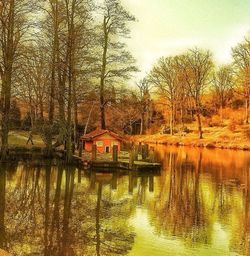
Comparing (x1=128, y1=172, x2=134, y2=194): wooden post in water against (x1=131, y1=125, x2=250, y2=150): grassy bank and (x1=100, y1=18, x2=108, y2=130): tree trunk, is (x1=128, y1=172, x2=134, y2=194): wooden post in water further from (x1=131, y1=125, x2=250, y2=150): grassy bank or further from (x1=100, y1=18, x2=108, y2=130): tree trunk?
(x1=131, y1=125, x2=250, y2=150): grassy bank

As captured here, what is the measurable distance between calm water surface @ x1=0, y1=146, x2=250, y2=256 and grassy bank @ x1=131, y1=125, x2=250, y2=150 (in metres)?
32.6

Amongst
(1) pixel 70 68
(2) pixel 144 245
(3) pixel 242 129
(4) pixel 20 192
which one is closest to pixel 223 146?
(3) pixel 242 129

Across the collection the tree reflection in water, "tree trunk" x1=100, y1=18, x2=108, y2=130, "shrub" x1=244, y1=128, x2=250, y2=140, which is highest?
"tree trunk" x1=100, y1=18, x2=108, y2=130

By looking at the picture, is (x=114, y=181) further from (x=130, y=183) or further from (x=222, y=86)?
(x=222, y=86)

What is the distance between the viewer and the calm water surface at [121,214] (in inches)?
487

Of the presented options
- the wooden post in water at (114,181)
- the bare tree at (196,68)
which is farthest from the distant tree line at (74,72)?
the wooden post in water at (114,181)

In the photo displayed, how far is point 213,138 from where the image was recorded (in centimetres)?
6406

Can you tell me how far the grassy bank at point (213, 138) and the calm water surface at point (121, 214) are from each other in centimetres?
3258

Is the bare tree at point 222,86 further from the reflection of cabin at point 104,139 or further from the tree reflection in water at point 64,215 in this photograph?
the tree reflection in water at point 64,215

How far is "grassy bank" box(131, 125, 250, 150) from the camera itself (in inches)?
2344

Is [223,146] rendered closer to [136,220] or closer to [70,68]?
[70,68]

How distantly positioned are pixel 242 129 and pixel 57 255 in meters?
56.3

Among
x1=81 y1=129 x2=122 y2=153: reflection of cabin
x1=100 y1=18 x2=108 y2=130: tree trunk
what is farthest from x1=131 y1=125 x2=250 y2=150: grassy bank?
x1=81 y1=129 x2=122 y2=153: reflection of cabin

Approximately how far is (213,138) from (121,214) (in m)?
49.4
